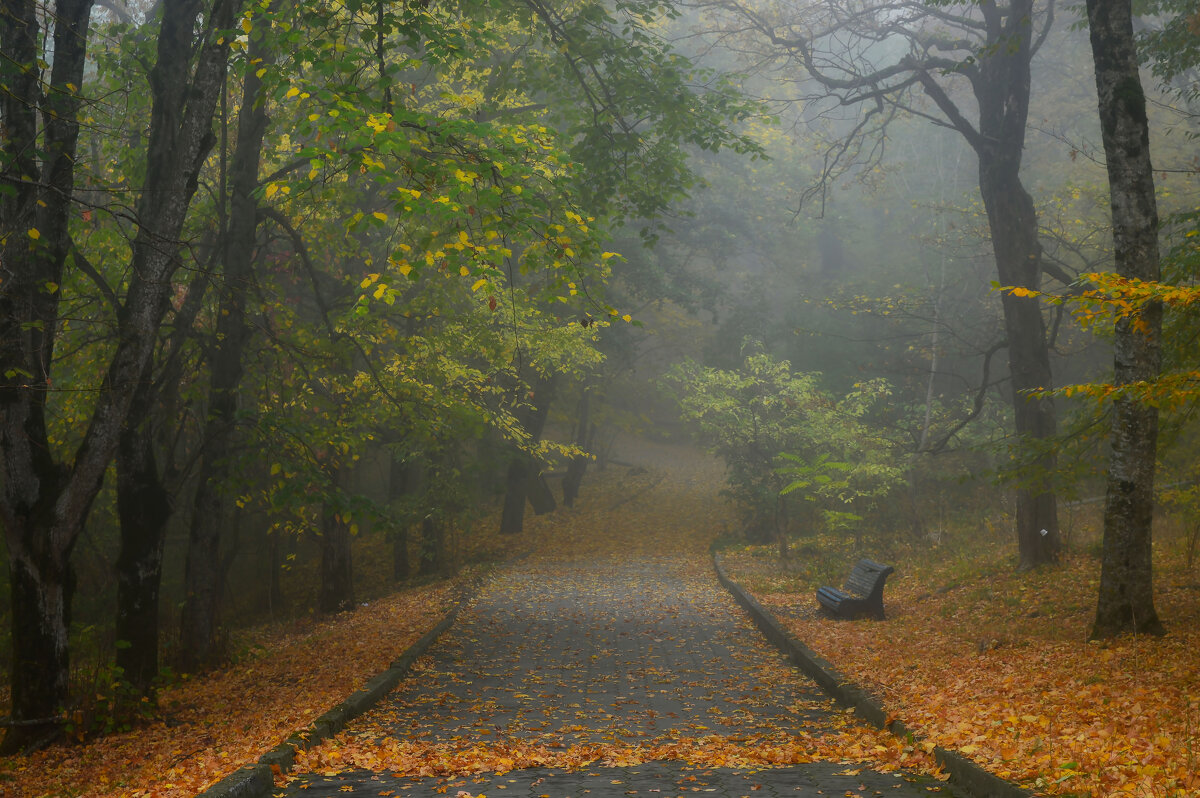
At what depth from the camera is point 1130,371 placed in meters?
7.90

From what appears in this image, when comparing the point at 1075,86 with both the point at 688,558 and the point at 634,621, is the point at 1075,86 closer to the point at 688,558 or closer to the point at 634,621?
the point at 688,558

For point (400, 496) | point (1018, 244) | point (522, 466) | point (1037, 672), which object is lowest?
point (1037, 672)

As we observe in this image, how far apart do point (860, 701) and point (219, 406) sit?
775 centimetres

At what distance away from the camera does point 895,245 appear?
125 feet

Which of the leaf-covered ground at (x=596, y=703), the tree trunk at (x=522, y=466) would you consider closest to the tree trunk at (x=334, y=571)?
the leaf-covered ground at (x=596, y=703)

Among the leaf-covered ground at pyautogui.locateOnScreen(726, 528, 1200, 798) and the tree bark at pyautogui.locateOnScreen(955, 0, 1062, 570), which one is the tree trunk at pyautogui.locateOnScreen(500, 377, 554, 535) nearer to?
the leaf-covered ground at pyautogui.locateOnScreen(726, 528, 1200, 798)

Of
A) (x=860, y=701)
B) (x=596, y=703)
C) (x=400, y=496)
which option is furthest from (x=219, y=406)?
(x=400, y=496)

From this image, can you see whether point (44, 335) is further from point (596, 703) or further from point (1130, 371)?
point (1130, 371)

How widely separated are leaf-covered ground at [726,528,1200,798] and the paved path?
0.61m

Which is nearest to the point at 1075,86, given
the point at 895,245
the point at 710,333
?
the point at 895,245

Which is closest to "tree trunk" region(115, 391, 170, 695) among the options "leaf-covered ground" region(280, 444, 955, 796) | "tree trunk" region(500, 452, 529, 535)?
"leaf-covered ground" region(280, 444, 955, 796)

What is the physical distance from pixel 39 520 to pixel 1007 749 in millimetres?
7136

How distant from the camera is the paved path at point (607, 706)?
5375mm

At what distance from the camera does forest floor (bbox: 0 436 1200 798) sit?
5086mm
